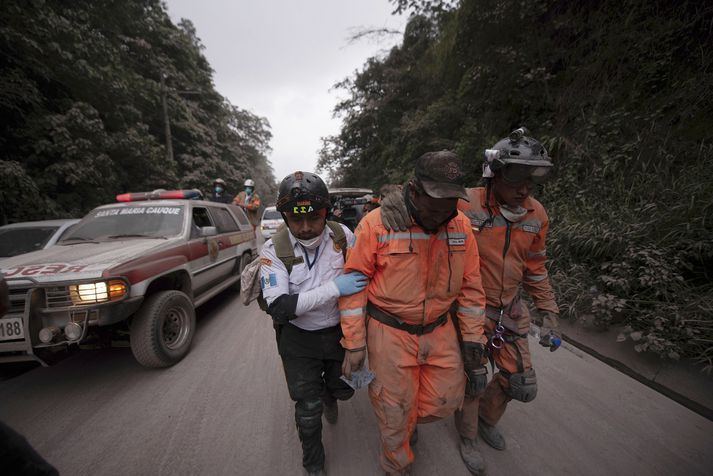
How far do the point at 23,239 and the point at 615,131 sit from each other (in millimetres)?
9891

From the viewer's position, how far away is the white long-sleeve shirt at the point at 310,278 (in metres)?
Answer: 1.52

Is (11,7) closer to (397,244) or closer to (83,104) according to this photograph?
(83,104)

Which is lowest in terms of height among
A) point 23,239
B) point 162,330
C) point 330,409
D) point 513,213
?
point 330,409

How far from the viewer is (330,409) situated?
2.08 metres

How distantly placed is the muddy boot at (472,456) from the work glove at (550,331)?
87 cm

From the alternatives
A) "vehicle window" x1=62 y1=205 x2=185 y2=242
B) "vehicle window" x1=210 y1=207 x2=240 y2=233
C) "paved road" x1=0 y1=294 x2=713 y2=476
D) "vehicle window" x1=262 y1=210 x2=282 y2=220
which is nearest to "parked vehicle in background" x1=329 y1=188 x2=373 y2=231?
"vehicle window" x1=262 y1=210 x2=282 y2=220

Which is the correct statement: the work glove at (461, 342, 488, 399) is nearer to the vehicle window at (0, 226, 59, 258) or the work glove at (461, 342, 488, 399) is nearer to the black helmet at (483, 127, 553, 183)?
the black helmet at (483, 127, 553, 183)

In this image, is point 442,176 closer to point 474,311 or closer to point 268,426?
point 474,311

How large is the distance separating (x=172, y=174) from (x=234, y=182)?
671 cm

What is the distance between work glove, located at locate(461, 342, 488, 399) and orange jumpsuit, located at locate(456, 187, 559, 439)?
275 millimetres

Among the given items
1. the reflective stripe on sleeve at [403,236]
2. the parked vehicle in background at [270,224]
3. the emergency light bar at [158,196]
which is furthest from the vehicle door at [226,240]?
the parked vehicle in background at [270,224]

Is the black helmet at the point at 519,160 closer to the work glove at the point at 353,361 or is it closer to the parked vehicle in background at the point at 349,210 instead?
the work glove at the point at 353,361

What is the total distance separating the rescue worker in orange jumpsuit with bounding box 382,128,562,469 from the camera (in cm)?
167

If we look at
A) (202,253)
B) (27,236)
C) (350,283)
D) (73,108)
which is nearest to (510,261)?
(350,283)
